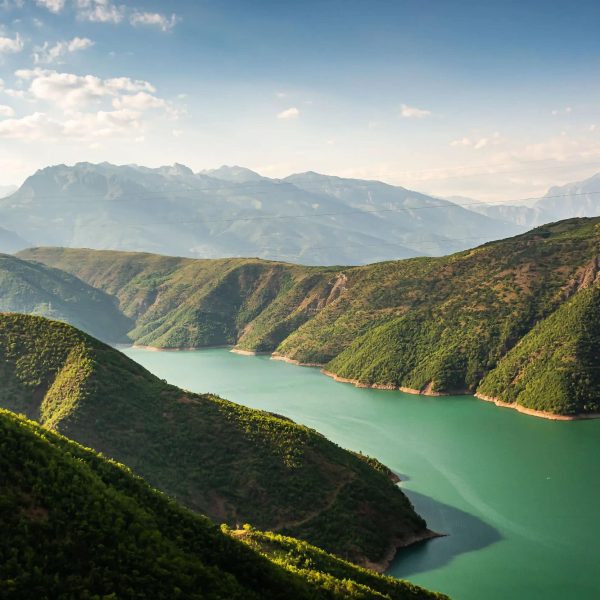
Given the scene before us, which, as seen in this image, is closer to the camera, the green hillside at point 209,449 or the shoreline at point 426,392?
the green hillside at point 209,449

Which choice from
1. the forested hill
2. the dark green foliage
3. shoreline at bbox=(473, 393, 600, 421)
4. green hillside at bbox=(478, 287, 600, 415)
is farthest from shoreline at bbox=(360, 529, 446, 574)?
the forested hill

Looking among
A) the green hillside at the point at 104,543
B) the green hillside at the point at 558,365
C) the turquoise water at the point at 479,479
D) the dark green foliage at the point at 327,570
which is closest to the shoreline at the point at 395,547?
the turquoise water at the point at 479,479

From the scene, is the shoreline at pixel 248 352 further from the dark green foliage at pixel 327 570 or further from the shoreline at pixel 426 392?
the dark green foliage at pixel 327 570

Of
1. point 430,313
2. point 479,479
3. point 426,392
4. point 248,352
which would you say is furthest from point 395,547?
point 248,352

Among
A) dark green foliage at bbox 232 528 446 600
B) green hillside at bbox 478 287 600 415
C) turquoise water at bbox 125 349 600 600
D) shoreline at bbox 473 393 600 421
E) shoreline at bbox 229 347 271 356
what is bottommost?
dark green foliage at bbox 232 528 446 600

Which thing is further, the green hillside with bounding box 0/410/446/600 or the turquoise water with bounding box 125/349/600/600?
the turquoise water with bounding box 125/349/600/600

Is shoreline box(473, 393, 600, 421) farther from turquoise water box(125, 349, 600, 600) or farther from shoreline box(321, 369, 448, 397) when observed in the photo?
Result: shoreline box(321, 369, 448, 397)

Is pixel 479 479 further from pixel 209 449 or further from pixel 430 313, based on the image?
pixel 430 313
